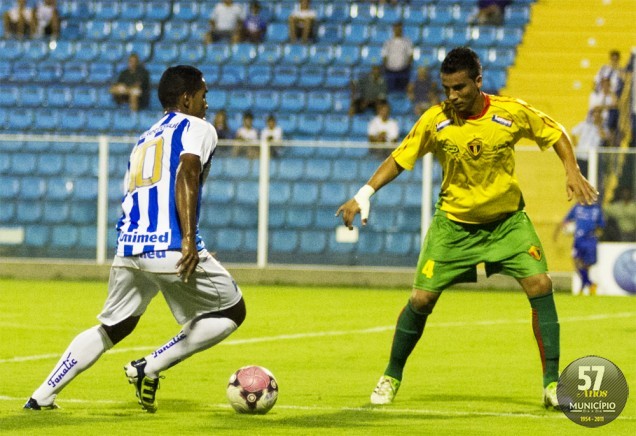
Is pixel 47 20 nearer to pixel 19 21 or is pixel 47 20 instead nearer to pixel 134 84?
pixel 19 21

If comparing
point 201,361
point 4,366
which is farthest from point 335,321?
point 4,366

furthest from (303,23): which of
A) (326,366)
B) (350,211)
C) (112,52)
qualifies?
A: (350,211)

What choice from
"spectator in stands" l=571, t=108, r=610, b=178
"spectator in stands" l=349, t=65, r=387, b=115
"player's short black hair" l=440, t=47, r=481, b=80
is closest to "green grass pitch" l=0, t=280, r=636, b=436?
"player's short black hair" l=440, t=47, r=481, b=80

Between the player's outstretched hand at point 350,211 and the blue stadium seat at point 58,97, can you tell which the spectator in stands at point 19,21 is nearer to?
the blue stadium seat at point 58,97

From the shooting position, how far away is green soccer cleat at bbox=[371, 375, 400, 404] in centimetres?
852

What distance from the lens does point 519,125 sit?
8383 millimetres

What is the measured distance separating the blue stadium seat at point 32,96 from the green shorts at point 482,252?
17.0m

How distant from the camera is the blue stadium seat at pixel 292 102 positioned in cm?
2377

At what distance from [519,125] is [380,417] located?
1.81m

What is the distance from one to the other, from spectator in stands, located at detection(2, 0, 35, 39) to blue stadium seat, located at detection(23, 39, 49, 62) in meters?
0.18

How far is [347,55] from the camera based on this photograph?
24.5m

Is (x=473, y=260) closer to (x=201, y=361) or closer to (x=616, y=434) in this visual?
Answer: (x=616, y=434)

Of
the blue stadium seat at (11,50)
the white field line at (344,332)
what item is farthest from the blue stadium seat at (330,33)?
the white field line at (344,332)

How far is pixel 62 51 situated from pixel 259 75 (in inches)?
144
